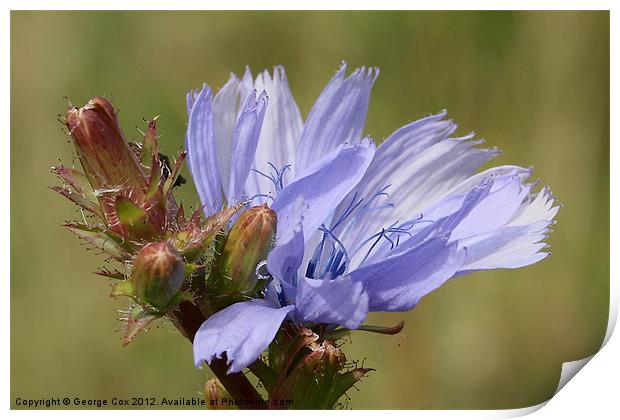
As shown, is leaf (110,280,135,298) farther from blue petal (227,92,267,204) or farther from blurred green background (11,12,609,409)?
blurred green background (11,12,609,409)

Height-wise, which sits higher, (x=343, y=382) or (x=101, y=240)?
(x=101, y=240)

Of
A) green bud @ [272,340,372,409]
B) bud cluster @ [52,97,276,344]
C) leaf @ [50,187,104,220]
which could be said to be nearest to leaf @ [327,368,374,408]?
green bud @ [272,340,372,409]

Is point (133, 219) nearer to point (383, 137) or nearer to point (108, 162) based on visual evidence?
point (108, 162)

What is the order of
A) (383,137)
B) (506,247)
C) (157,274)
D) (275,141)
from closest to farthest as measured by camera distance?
(157,274) < (506,247) < (275,141) < (383,137)

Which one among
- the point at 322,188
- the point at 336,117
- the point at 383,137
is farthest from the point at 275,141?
the point at 383,137

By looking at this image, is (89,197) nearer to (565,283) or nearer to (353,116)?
(353,116)

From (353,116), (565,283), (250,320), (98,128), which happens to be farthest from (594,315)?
(98,128)

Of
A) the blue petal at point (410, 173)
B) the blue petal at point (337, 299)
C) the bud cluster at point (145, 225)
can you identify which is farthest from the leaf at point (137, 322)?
the blue petal at point (410, 173)
